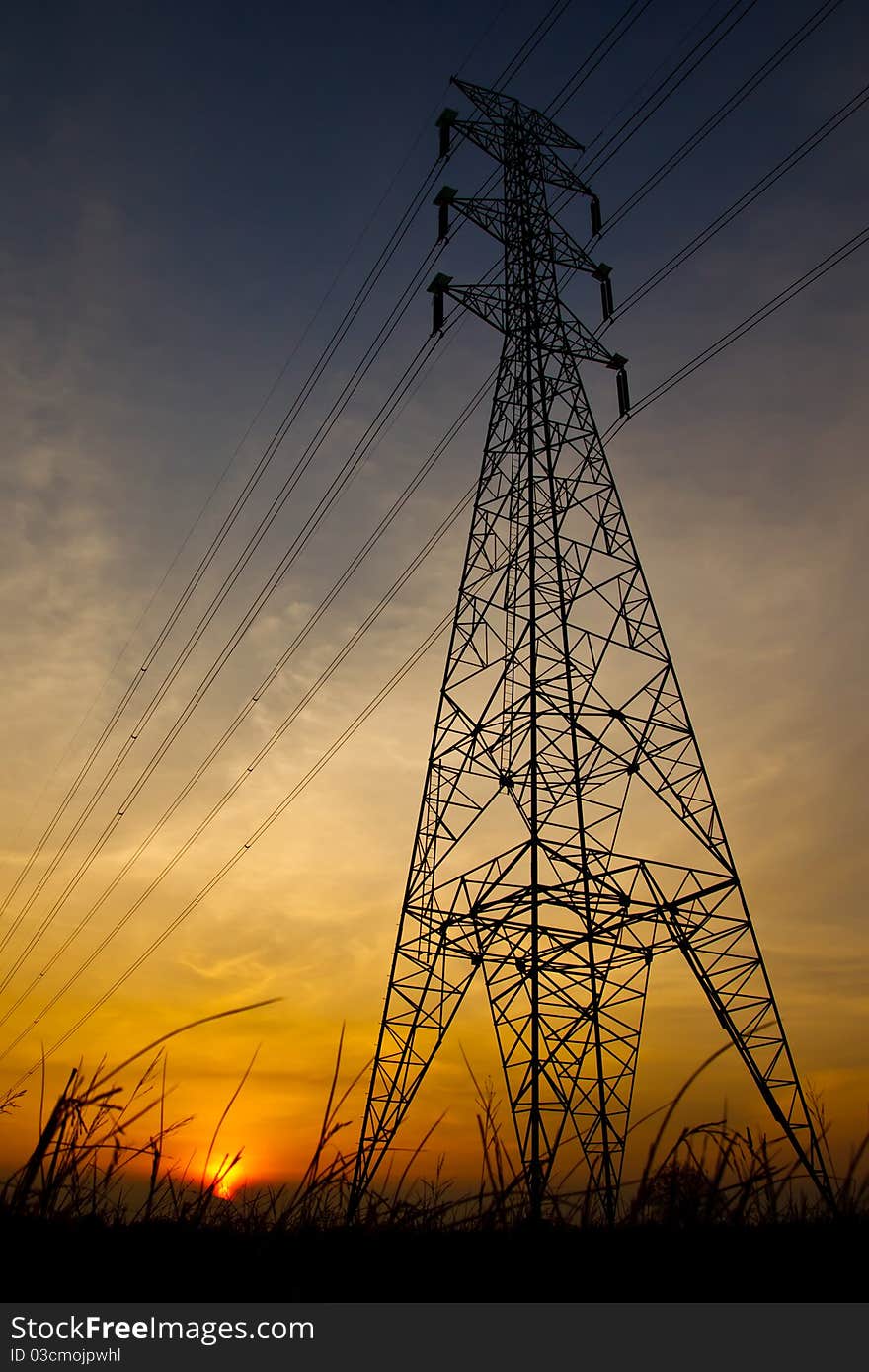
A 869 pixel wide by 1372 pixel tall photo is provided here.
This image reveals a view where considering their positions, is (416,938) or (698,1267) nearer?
(698,1267)

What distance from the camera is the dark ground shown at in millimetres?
2840

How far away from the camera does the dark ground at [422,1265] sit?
2.84 m

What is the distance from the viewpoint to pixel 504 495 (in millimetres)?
19453

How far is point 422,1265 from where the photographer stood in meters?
3.07

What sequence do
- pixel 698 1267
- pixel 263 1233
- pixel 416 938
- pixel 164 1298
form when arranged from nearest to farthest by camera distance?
pixel 164 1298 → pixel 698 1267 → pixel 263 1233 → pixel 416 938

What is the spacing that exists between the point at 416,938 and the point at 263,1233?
13698 mm

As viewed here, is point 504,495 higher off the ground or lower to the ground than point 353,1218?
higher
